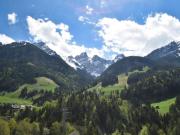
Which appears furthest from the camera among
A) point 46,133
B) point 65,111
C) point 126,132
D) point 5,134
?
point 126,132

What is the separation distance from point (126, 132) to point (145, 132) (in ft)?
37.6

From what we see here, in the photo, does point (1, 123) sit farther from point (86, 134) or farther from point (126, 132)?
point (126, 132)

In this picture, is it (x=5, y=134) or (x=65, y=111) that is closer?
(x=65, y=111)

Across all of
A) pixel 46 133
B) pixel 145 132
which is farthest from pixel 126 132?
pixel 46 133

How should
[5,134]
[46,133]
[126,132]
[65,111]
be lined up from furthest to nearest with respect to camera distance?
[126,132] < [46,133] < [5,134] < [65,111]

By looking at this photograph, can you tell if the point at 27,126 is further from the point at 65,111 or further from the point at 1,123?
the point at 65,111

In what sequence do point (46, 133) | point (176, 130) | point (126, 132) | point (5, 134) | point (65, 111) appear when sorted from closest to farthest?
point (65, 111), point (5, 134), point (176, 130), point (46, 133), point (126, 132)

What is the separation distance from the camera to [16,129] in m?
168

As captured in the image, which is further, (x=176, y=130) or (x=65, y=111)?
(x=176, y=130)

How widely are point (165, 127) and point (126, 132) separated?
2008 centimetres

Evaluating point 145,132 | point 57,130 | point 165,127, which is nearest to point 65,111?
point 57,130

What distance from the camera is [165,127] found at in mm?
195375

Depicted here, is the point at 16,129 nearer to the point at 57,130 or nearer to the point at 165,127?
the point at 57,130

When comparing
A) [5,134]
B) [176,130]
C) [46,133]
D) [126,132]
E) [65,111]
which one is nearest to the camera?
[65,111]
